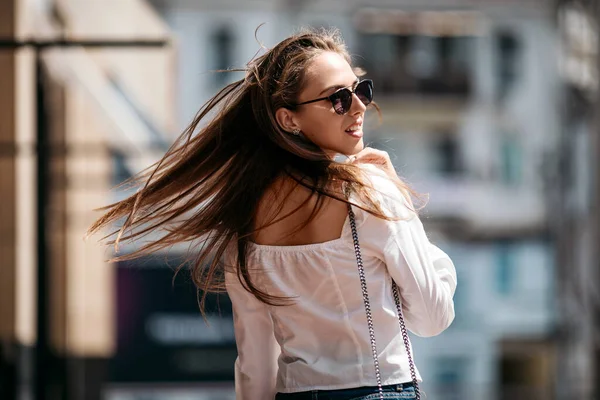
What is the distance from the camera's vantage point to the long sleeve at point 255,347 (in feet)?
7.84

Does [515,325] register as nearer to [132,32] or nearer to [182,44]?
[182,44]

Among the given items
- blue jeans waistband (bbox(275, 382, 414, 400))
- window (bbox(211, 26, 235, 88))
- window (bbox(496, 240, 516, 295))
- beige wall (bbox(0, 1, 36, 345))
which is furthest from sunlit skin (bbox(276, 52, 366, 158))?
window (bbox(496, 240, 516, 295))

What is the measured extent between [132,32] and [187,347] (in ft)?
16.8

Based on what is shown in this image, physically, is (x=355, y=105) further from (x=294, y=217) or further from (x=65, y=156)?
(x=65, y=156)

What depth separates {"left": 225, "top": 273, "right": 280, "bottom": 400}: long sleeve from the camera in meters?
2.39

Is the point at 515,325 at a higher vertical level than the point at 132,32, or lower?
lower

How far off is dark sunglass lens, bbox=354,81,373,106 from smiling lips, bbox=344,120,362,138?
0.14 feet

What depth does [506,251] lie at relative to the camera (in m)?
27.9

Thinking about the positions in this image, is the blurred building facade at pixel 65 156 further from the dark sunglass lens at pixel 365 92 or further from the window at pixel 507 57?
the window at pixel 507 57

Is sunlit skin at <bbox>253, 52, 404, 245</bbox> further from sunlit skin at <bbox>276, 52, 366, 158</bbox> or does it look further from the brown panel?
the brown panel

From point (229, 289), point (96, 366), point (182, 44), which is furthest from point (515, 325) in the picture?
point (229, 289)

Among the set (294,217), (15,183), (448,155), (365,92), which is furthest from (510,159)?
(294,217)

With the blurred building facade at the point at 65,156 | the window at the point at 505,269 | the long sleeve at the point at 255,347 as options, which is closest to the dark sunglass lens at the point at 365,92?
the long sleeve at the point at 255,347

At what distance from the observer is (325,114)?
230 centimetres
